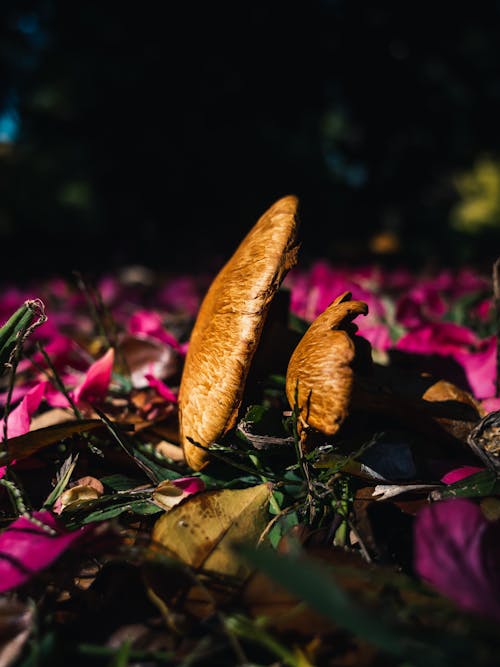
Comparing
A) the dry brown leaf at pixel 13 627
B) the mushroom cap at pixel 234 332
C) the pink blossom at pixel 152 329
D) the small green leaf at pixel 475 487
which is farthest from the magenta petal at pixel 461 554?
the pink blossom at pixel 152 329

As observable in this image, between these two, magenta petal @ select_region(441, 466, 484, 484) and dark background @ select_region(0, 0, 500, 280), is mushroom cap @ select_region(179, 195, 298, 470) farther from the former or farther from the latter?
dark background @ select_region(0, 0, 500, 280)

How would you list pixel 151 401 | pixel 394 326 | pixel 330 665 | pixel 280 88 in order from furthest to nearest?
pixel 280 88, pixel 394 326, pixel 151 401, pixel 330 665

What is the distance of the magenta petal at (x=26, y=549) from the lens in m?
0.51

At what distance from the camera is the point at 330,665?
45 cm

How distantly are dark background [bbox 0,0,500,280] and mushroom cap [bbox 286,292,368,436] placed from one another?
7.52 meters

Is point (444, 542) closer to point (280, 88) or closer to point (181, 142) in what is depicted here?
point (181, 142)

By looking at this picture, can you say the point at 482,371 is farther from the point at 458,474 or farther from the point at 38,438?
the point at 38,438

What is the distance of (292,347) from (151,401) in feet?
1.02

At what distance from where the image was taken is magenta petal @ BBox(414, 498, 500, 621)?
420 millimetres

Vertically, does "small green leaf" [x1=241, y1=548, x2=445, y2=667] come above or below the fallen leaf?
below

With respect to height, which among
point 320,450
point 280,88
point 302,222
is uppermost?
point 280,88

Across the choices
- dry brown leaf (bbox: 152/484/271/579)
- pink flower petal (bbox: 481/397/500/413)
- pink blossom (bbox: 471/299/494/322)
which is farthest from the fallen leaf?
pink blossom (bbox: 471/299/494/322)

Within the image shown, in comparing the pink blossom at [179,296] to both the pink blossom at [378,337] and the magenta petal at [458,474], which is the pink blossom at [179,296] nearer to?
the pink blossom at [378,337]

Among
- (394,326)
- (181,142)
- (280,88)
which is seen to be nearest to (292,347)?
(394,326)
